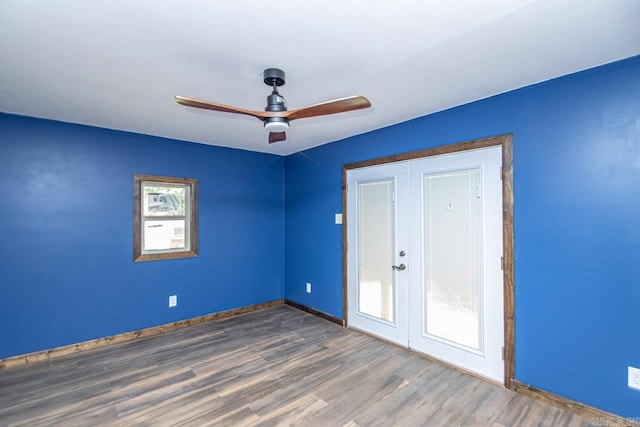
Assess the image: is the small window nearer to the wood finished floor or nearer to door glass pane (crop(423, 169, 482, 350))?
the wood finished floor

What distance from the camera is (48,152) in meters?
3.01

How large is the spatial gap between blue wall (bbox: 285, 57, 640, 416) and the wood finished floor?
372 mm

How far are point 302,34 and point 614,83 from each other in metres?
2.09

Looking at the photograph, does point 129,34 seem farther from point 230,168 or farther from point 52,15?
point 230,168

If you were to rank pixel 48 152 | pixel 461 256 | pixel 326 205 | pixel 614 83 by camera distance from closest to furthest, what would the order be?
1. pixel 614 83
2. pixel 461 256
3. pixel 48 152
4. pixel 326 205

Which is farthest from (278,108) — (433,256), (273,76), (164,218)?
(164,218)

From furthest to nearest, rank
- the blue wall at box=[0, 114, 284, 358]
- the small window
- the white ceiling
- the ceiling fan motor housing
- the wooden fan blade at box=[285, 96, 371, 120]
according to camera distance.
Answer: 1. the small window
2. the blue wall at box=[0, 114, 284, 358]
3. the ceiling fan motor housing
4. the wooden fan blade at box=[285, 96, 371, 120]
5. the white ceiling

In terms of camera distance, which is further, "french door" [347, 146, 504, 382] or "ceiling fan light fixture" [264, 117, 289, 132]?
"french door" [347, 146, 504, 382]

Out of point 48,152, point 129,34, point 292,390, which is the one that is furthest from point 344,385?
point 48,152

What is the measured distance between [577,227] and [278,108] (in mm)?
2255

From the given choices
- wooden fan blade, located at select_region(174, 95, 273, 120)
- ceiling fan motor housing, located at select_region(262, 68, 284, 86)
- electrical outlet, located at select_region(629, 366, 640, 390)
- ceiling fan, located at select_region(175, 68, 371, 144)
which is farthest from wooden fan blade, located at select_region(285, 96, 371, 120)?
electrical outlet, located at select_region(629, 366, 640, 390)

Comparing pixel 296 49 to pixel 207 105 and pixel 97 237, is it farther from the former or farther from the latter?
pixel 97 237

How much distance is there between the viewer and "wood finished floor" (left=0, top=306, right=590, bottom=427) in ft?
6.81

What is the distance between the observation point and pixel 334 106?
5.86 ft
